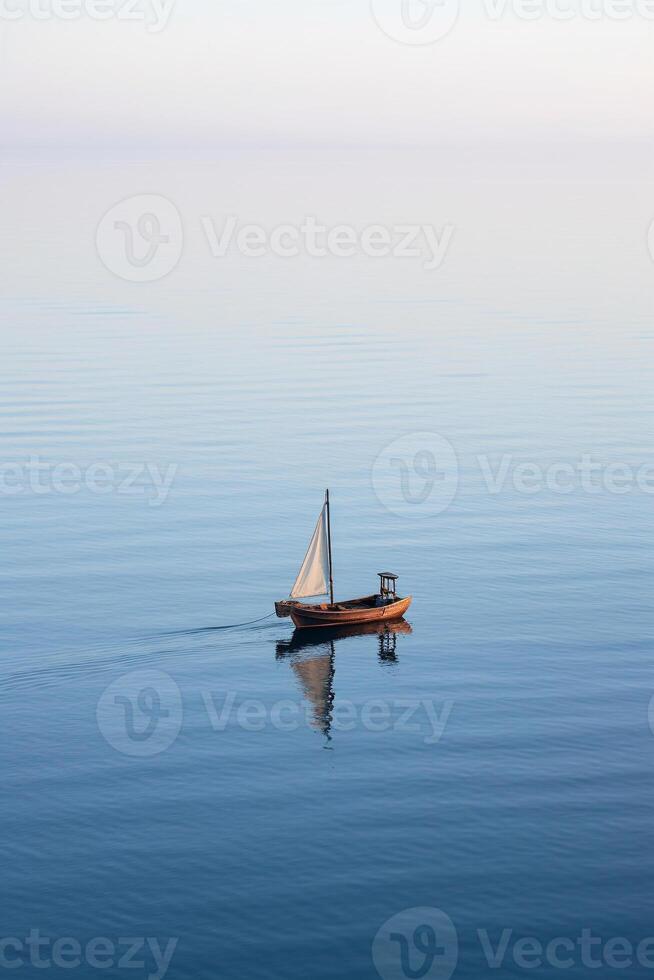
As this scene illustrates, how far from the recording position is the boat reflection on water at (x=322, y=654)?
257ft

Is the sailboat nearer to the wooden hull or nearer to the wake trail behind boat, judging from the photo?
the wooden hull

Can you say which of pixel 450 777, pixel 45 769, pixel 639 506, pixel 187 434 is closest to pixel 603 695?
pixel 450 777

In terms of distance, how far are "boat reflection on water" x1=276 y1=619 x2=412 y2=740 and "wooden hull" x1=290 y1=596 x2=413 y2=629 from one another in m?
0.54

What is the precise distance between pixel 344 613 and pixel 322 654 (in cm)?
458

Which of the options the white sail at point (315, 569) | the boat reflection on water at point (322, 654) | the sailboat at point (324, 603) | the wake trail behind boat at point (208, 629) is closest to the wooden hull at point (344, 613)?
the sailboat at point (324, 603)

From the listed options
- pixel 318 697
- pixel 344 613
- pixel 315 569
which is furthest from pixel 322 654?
pixel 318 697

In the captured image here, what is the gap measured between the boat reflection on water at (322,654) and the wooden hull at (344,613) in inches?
21.2

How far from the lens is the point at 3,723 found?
73.6 meters

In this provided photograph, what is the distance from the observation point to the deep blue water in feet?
185

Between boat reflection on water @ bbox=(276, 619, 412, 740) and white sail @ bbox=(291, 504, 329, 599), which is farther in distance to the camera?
white sail @ bbox=(291, 504, 329, 599)

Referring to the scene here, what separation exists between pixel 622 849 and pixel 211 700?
88.4 feet

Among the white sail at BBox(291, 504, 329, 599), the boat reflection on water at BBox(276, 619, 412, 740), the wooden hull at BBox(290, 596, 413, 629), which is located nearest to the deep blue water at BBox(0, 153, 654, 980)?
the boat reflection on water at BBox(276, 619, 412, 740)

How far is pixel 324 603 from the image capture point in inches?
3691

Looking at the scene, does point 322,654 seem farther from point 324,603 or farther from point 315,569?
point 315,569
